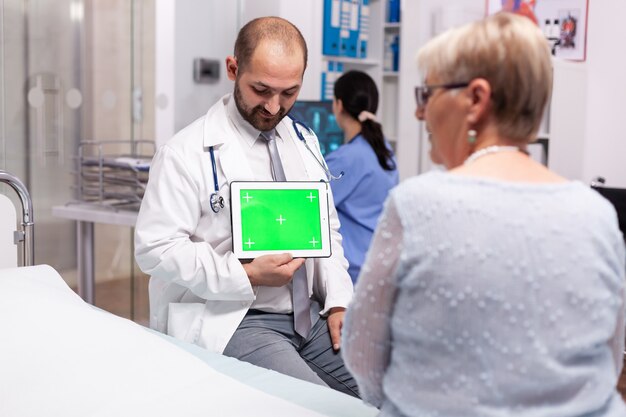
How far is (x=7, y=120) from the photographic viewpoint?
3.48 meters

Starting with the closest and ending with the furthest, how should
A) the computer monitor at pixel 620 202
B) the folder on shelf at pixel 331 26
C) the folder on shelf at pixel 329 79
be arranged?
the computer monitor at pixel 620 202 → the folder on shelf at pixel 331 26 → the folder on shelf at pixel 329 79

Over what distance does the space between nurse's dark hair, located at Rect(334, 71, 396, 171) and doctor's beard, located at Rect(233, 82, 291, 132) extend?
127 cm

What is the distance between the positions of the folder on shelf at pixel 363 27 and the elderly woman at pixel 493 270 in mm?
3506

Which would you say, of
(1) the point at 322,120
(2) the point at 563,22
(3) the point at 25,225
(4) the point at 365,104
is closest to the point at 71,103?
(1) the point at 322,120

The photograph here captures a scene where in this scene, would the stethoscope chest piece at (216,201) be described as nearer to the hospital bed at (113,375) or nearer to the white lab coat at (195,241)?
the white lab coat at (195,241)

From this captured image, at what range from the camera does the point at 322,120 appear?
12.7ft

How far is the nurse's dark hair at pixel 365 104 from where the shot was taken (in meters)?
3.21

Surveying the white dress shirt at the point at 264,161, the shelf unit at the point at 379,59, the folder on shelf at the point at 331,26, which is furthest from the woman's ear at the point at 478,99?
the shelf unit at the point at 379,59

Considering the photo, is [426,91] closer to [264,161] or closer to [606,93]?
[264,161]

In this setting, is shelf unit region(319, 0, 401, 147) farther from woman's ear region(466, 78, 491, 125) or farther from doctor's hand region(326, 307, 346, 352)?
woman's ear region(466, 78, 491, 125)

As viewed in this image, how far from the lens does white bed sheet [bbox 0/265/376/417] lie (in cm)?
146

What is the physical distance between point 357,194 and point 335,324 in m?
1.26

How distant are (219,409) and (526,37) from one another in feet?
2.95

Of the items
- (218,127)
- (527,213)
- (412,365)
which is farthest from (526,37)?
(218,127)
